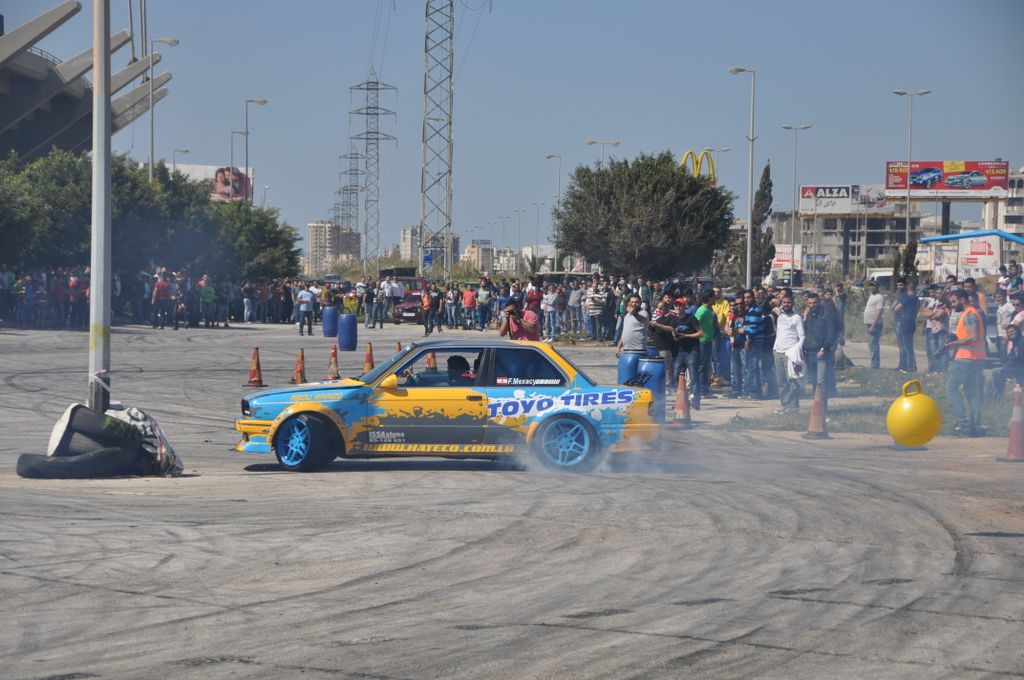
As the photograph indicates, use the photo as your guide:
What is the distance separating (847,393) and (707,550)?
1340 centimetres

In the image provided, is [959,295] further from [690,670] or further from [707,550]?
[690,670]

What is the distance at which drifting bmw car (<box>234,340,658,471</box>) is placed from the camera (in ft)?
41.0

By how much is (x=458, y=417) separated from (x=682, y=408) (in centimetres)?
542

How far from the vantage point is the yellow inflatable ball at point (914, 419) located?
538 inches

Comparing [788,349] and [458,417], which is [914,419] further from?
[458,417]

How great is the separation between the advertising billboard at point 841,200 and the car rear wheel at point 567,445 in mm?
120066

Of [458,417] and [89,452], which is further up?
[458,417]

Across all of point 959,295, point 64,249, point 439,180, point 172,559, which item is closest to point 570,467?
point 172,559

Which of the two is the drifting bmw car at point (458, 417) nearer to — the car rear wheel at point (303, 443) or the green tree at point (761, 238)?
the car rear wheel at point (303, 443)

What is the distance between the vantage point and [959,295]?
15.9 m

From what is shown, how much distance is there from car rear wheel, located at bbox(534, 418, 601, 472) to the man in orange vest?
224 inches

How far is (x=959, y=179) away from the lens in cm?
10894

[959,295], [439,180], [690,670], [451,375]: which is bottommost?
[690,670]

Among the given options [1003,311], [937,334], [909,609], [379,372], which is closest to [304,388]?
[379,372]
